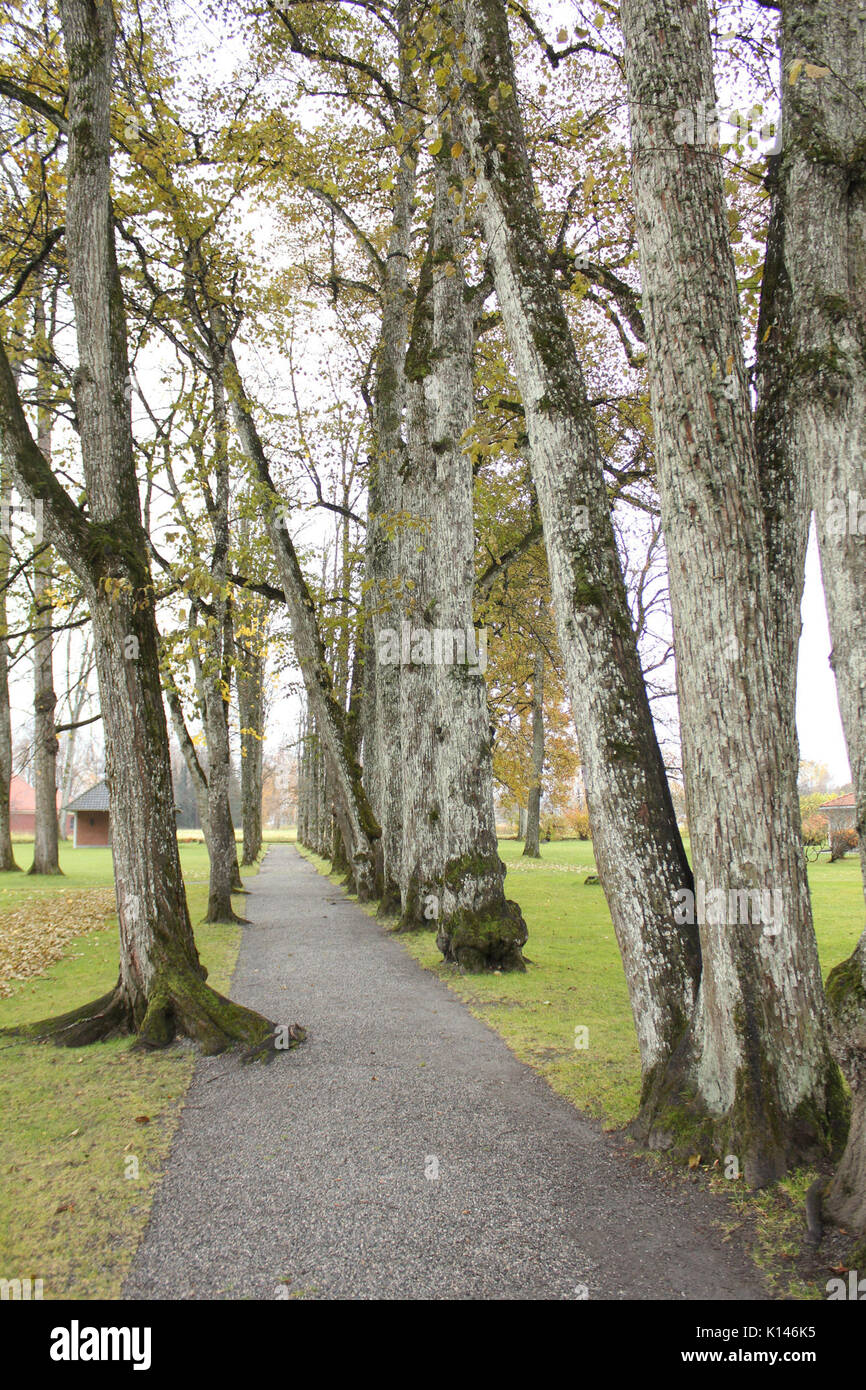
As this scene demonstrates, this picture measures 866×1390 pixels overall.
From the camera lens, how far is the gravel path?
3.09 metres

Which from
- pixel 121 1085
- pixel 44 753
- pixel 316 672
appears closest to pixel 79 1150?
pixel 121 1085

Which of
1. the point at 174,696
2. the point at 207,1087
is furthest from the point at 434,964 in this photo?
the point at 174,696

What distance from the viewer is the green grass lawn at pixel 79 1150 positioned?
3301 millimetres

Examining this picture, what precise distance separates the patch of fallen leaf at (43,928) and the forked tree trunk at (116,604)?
10.0ft

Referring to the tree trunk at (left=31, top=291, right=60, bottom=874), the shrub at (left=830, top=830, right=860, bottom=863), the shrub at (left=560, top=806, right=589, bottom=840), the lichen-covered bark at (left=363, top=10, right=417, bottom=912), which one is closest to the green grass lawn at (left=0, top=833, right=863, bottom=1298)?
the lichen-covered bark at (left=363, top=10, right=417, bottom=912)

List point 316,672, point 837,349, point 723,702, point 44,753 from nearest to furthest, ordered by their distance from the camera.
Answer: point 837,349
point 723,702
point 316,672
point 44,753

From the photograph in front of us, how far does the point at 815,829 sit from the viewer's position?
29297 mm

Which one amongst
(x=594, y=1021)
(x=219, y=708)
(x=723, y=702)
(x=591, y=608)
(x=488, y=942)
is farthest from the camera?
(x=219, y=708)

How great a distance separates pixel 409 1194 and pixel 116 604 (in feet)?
16.2

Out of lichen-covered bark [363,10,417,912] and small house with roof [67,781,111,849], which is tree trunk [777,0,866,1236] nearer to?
lichen-covered bark [363,10,417,912]

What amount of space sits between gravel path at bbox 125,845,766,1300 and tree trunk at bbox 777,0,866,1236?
845 millimetres

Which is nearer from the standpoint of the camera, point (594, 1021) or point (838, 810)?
point (594, 1021)

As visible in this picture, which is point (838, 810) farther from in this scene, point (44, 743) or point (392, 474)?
point (44, 743)
